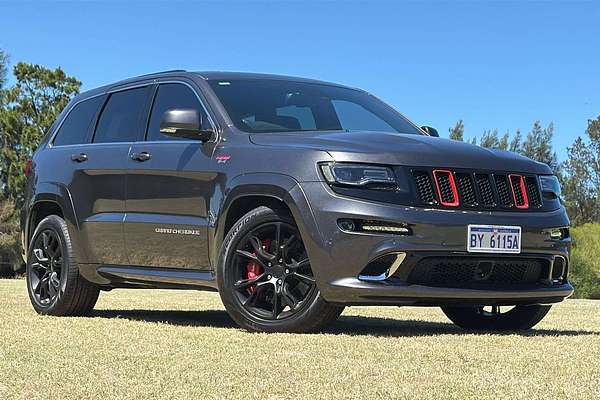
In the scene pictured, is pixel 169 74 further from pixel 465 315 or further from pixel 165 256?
pixel 465 315

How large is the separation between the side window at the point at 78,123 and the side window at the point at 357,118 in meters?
2.35

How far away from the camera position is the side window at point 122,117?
8086 millimetres

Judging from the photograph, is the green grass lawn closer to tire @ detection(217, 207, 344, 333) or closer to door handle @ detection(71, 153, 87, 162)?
tire @ detection(217, 207, 344, 333)

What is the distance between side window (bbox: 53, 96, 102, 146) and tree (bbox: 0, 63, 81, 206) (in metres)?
41.5

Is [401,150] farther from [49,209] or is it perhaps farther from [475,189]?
[49,209]

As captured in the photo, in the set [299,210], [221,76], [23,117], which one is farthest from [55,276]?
[23,117]

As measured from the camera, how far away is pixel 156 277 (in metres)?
7.38

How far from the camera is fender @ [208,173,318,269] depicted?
20.3 ft

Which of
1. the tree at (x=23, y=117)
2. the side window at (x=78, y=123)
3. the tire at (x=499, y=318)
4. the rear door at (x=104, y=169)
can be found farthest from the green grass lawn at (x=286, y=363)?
the tree at (x=23, y=117)

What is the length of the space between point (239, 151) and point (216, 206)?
16.1 inches

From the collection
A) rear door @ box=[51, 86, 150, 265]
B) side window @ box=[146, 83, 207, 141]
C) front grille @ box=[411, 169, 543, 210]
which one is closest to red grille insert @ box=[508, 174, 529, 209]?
front grille @ box=[411, 169, 543, 210]

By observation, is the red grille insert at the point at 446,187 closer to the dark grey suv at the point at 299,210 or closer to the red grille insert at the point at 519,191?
the dark grey suv at the point at 299,210

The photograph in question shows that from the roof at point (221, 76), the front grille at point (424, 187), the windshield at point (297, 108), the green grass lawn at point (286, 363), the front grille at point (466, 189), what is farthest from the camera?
the roof at point (221, 76)

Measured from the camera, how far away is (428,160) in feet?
20.5
